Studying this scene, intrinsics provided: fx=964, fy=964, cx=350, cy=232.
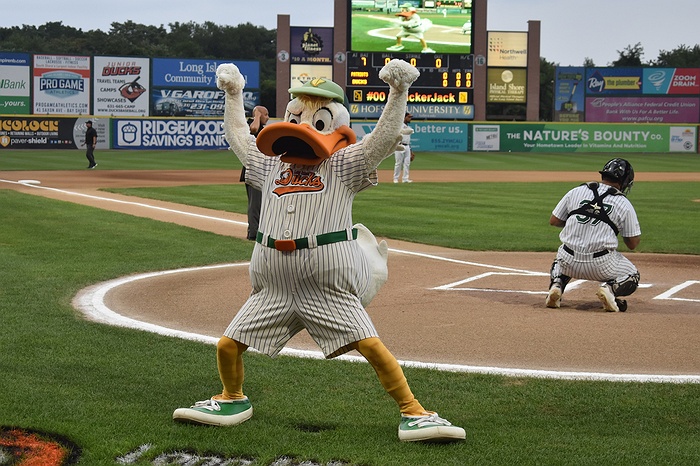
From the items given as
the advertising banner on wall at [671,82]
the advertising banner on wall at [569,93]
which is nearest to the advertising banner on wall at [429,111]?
the advertising banner on wall at [569,93]

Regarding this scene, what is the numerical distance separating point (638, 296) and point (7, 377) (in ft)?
19.1

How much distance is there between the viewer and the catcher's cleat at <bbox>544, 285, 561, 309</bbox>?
8.24 m

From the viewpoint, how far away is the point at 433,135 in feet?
153

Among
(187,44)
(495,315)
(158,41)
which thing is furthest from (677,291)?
(158,41)

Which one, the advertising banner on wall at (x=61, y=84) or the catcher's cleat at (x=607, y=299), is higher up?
the advertising banner on wall at (x=61, y=84)

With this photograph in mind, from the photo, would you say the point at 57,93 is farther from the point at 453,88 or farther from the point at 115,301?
the point at 115,301

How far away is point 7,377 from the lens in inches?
222

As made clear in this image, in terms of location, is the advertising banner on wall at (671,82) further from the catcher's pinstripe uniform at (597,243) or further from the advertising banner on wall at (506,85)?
the catcher's pinstripe uniform at (597,243)

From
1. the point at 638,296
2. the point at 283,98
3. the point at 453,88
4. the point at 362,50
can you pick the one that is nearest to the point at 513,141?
the point at 453,88

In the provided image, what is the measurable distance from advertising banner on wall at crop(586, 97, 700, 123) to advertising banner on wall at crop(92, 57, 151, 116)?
27.2 m

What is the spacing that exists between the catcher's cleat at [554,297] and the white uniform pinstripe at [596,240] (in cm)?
20

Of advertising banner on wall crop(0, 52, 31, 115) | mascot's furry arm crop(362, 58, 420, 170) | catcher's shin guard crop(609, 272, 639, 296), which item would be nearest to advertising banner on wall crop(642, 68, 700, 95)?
advertising banner on wall crop(0, 52, 31, 115)

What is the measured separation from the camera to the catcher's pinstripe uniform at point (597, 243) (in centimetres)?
838

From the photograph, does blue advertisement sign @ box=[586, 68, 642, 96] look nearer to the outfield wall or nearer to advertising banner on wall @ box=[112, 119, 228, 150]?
the outfield wall
